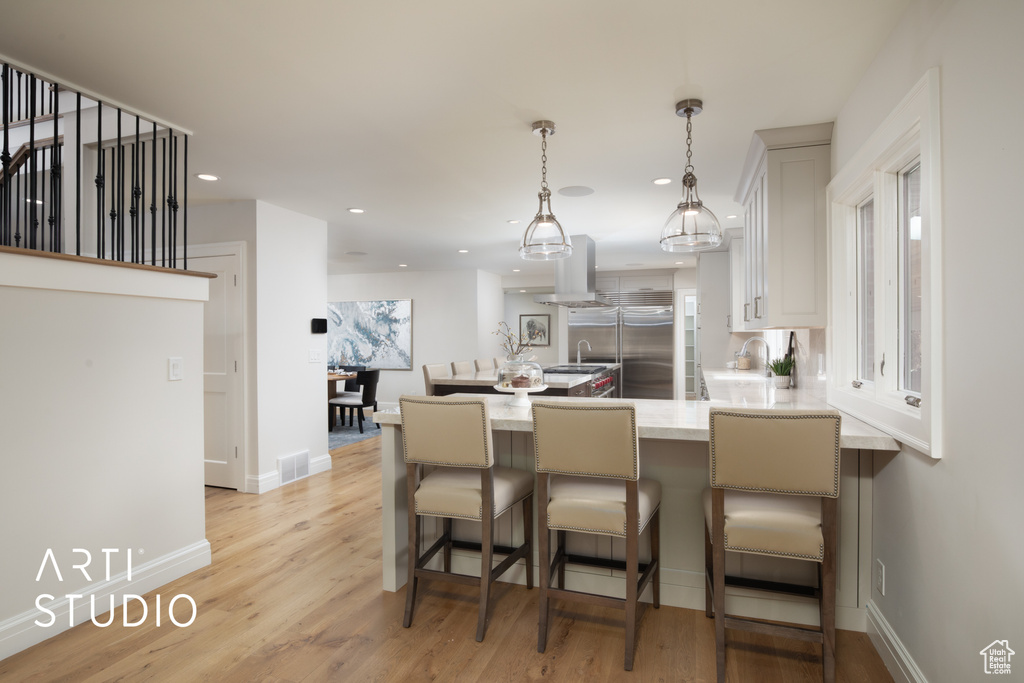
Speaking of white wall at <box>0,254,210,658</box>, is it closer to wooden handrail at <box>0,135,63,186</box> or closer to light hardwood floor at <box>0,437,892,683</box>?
light hardwood floor at <box>0,437,892,683</box>

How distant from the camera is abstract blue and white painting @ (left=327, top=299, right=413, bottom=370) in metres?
8.88

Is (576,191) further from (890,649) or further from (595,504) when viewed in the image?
(890,649)

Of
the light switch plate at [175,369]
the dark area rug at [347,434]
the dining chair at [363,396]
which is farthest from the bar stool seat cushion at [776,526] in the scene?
the dining chair at [363,396]

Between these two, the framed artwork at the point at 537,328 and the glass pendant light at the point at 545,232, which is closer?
the glass pendant light at the point at 545,232

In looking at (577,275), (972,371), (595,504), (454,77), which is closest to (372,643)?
(595,504)

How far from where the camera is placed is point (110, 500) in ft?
8.14

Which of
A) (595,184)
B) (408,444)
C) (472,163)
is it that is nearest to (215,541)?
(408,444)

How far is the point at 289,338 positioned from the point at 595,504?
3516 mm

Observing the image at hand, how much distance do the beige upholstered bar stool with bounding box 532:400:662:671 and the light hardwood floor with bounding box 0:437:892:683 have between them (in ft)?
0.59

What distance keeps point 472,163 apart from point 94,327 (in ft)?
7.44

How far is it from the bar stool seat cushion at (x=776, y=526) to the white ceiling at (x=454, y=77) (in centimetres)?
178

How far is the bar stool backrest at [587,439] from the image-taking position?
2.00 metres

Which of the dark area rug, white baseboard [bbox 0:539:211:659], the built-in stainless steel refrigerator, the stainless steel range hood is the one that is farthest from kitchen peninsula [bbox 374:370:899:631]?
the built-in stainless steel refrigerator
